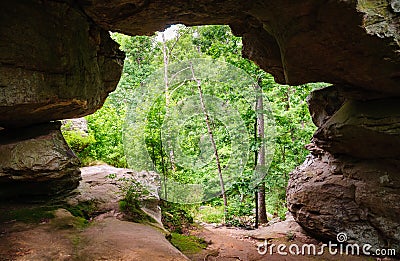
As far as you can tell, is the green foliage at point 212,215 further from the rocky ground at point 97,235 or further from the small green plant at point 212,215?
the rocky ground at point 97,235

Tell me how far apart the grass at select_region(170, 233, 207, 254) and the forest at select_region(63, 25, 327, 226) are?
2.17 m

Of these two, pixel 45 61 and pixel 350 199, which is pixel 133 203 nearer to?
pixel 45 61

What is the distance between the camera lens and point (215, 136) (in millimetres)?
14281

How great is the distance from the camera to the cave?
16.6 ft

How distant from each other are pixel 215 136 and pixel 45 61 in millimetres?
9614

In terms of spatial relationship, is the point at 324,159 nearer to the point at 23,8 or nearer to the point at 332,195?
the point at 332,195

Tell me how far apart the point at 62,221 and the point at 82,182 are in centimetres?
274

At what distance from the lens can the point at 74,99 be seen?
6289 mm

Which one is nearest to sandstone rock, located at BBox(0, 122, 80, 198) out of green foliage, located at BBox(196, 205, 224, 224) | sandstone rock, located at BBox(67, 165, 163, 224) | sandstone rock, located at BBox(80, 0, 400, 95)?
sandstone rock, located at BBox(67, 165, 163, 224)

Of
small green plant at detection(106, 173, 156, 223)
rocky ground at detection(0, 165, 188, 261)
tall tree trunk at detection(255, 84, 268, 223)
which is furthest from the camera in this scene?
tall tree trunk at detection(255, 84, 268, 223)

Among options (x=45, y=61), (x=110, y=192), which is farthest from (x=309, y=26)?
(x=110, y=192)

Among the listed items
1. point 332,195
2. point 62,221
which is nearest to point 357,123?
point 332,195

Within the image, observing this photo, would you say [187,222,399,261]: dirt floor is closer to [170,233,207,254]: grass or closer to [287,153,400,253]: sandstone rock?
[170,233,207,254]: grass

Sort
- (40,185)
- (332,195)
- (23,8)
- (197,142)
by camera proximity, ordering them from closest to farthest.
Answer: (23,8), (40,185), (332,195), (197,142)
